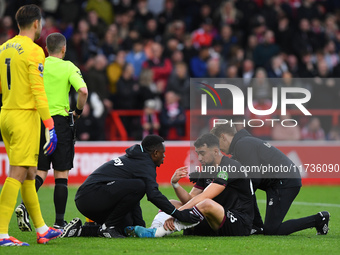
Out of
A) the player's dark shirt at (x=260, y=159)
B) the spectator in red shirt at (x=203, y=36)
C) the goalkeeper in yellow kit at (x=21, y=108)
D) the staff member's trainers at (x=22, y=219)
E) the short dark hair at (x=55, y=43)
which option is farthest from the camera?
the spectator in red shirt at (x=203, y=36)

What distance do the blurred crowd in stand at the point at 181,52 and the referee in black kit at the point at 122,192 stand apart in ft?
24.2

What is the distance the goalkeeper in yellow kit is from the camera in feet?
22.3

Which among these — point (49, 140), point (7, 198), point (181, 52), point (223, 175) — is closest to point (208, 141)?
point (223, 175)

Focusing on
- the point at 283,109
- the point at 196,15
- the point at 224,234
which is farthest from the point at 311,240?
the point at 196,15

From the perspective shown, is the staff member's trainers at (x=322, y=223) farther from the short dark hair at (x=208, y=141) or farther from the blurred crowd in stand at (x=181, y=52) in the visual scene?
the blurred crowd in stand at (x=181, y=52)

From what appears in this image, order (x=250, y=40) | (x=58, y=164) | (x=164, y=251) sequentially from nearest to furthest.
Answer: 1. (x=164, y=251)
2. (x=58, y=164)
3. (x=250, y=40)

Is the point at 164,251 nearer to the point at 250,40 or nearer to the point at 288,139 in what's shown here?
the point at 288,139

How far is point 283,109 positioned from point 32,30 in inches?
383

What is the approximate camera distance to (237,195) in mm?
8180

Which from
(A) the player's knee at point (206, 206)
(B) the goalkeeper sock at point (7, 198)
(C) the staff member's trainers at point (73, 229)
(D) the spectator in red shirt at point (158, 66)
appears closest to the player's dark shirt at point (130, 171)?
(C) the staff member's trainers at point (73, 229)

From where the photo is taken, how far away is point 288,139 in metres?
16.0

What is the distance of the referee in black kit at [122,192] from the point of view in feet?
25.2

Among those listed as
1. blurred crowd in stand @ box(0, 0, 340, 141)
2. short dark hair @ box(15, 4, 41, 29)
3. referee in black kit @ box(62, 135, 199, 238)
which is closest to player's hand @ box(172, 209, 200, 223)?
referee in black kit @ box(62, 135, 199, 238)

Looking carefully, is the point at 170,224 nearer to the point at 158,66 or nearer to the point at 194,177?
the point at 194,177
